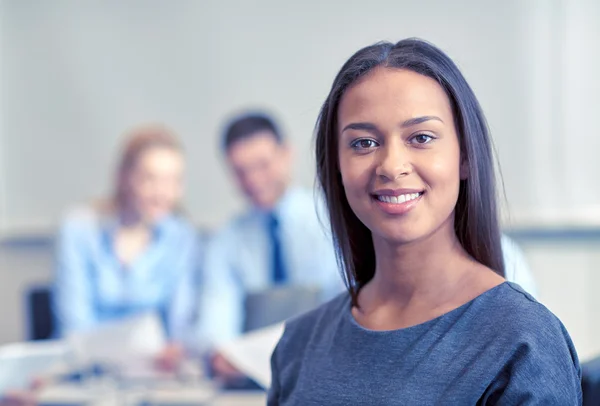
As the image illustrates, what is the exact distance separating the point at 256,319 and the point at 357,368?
141 centimetres

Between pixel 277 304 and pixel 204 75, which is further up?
pixel 204 75

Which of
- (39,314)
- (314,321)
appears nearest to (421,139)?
(314,321)

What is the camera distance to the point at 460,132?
2.47 feet

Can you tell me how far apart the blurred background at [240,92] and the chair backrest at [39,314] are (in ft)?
2.65

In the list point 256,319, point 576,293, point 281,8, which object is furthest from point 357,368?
point 281,8

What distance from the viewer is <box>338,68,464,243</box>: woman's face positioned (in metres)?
0.73

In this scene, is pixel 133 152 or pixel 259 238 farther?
pixel 133 152

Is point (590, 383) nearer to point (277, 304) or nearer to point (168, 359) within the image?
point (277, 304)

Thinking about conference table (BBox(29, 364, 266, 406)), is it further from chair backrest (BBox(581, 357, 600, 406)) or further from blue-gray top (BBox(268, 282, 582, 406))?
blue-gray top (BBox(268, 282, 582, 406))

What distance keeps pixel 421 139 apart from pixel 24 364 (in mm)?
1342

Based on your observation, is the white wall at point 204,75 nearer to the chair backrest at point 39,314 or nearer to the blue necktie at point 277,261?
the blue necktie at point 277,261

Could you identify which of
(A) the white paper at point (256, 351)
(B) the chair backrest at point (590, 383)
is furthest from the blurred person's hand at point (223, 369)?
(B) the chair backrest at point (590, 383)

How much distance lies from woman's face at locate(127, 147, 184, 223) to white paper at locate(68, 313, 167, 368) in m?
0.89

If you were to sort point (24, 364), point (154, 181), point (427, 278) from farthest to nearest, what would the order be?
point (154, 181) → point (24, 364) → point (427, 278)
